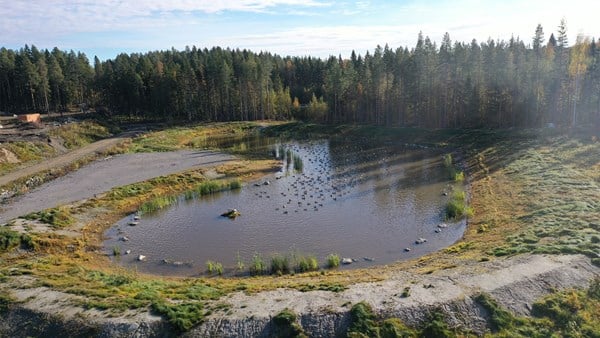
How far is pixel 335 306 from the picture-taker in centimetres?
2056

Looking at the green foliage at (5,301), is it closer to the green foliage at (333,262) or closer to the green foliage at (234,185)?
the green foliage at (333,262)

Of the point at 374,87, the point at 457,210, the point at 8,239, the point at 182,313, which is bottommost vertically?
the point at 457,210

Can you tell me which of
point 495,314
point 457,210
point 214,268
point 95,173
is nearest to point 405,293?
point 495,314

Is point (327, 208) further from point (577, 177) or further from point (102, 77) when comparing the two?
point (102, 77)

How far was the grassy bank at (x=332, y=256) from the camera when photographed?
22859mm

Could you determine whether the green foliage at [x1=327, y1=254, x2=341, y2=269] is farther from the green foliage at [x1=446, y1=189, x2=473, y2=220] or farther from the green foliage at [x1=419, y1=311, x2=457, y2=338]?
the green foliage at [x1=446, y1=189, x2=473, y2=220]

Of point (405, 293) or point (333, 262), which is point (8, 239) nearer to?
point (333, 262)

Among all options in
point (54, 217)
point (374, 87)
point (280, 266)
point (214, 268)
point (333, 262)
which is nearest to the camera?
point (280, 266)

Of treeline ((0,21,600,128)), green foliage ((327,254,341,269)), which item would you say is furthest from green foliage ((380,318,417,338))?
treeline ((0,21,600,128))

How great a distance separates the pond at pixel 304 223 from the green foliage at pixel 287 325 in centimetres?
1062

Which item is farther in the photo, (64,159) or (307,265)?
(64,159)

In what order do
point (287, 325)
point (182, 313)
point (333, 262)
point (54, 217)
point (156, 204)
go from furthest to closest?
point (156, 204)
point (54, 217)
point (333, 262)
point (182, 313)
point (287, 325)

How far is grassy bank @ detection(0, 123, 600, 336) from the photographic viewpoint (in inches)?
900

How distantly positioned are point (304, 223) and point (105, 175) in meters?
31.7
